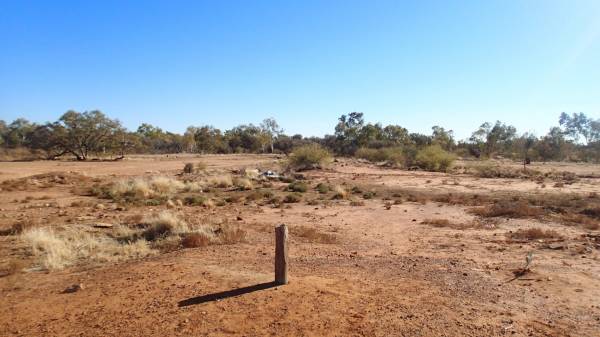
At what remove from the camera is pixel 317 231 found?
468 inches

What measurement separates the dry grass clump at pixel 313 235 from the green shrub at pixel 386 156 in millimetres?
35645

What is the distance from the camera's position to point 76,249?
9.33 metres

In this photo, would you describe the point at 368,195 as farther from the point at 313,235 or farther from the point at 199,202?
the point at 313,235

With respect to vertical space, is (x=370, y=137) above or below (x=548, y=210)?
above

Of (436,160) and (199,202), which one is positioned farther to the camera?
(436,160)

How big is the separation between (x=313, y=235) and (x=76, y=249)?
5.86m

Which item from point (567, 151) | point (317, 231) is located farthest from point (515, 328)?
point (567, 151)

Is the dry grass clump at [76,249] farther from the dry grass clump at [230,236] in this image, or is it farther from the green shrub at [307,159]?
the green shrub at [307,159]

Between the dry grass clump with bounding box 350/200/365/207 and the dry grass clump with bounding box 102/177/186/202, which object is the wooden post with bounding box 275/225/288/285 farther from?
the dry grass clump with bounding box 102/177/186/202

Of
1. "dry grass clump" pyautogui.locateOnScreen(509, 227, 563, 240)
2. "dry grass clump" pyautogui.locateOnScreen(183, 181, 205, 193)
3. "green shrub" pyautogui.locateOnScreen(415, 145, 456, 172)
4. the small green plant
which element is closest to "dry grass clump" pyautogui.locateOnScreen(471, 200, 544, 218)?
"dry grass clump" pyautogui.locateOnScreen(509, 227, 563, 240)

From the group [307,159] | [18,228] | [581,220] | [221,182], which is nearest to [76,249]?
[18,228]

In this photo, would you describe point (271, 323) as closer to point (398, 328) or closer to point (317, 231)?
point (398, 328)

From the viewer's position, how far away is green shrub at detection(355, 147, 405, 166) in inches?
1837

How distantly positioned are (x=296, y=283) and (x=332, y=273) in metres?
0.97
